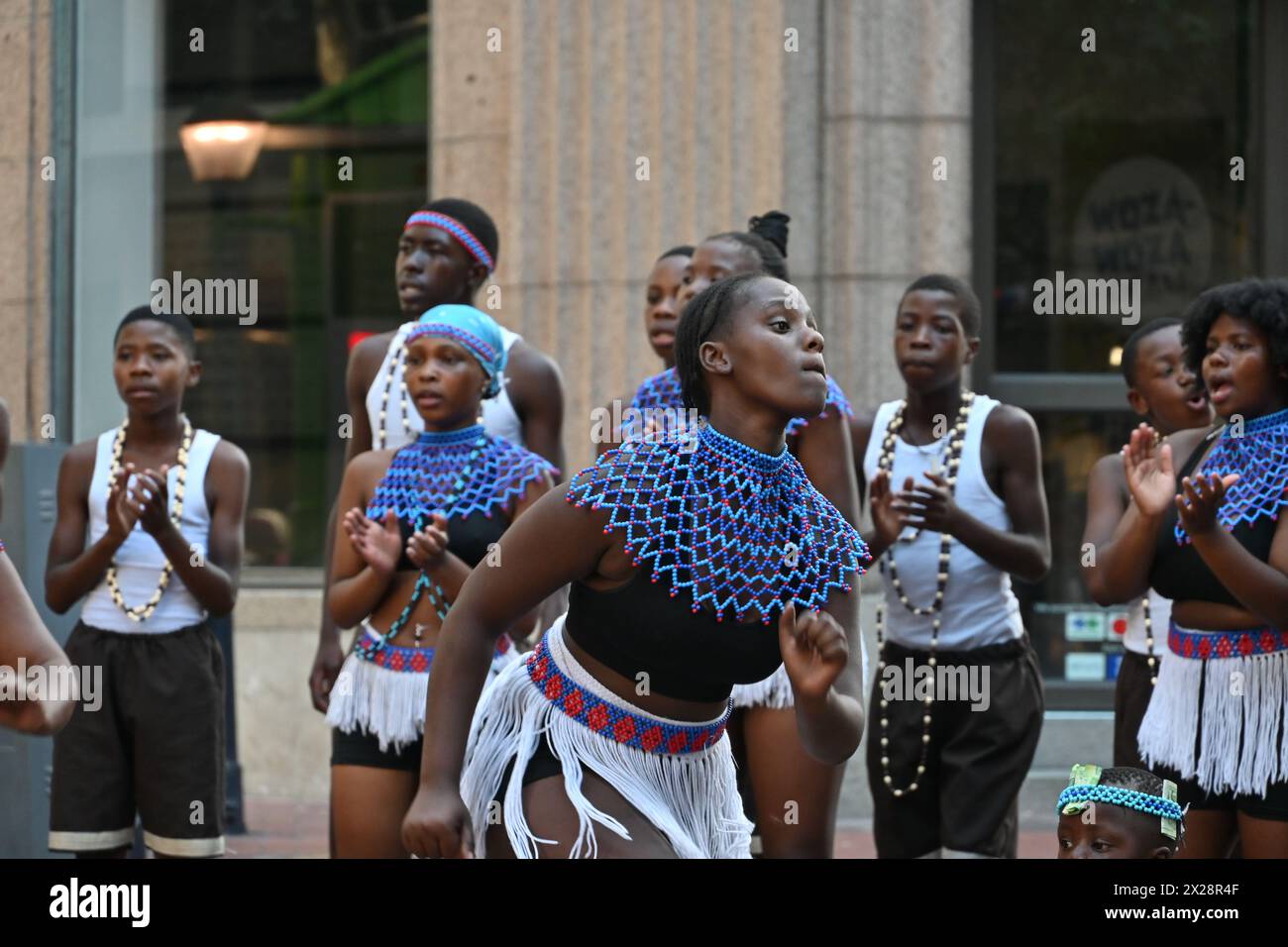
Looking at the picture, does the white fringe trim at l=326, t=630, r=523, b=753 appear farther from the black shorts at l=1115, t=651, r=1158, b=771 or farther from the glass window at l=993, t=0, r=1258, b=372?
the glass window at l=993, t=0, r=1258, b=372

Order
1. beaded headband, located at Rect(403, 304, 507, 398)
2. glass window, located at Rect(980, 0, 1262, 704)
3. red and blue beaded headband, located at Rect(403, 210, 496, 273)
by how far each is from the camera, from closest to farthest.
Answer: beaded headband, located at Rect(403, 304, 507, 398)
red and blue beaded headband, located at Rect(403, 210, 496, 273)
glass window, located at Rect(980, 0, 1262, 704)

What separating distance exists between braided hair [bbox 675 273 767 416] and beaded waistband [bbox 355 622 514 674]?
143 centimetres

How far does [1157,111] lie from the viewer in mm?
9547

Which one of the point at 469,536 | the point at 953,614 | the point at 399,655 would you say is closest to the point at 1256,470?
the point at 953,614

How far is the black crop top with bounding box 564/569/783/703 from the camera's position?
12.8 feet

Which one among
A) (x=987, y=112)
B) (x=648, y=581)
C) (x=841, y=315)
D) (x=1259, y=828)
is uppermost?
(x=987, y=112)

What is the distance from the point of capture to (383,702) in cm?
532

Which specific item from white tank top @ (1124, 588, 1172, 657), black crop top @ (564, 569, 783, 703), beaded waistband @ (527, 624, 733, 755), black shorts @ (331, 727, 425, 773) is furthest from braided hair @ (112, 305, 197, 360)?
white tank top @ (1124, 588, 1172, 657)

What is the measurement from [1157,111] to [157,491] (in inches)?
230

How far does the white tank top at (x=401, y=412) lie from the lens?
6.04 metres

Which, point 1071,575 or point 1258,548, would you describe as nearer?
point 1258,548
